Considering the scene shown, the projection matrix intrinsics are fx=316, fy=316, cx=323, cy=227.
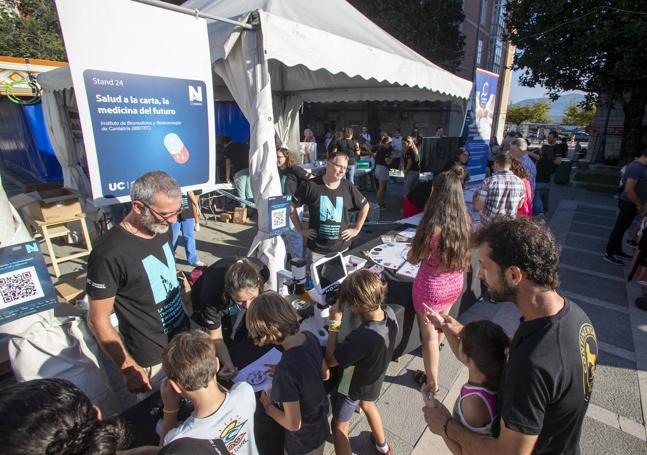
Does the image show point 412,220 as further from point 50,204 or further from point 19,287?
point 50,204

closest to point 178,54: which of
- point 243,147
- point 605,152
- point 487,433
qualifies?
point 487,433

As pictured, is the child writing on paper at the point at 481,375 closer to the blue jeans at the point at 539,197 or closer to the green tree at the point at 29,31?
the blue jeans at the point at 539,197

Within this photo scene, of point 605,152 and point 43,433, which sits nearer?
point 43,433

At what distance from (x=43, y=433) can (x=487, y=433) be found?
1.49m

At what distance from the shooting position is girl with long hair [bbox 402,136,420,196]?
293 inches

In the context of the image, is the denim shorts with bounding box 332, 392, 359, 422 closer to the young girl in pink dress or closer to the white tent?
the young girl in pink dress

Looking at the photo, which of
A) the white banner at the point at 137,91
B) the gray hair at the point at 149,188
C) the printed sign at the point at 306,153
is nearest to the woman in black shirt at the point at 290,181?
the white banner at the point at 137,91

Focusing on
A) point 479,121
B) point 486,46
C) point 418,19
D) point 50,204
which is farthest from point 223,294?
point 486,46

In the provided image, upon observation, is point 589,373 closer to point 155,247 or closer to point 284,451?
point 284,451

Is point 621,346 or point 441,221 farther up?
point 441,221

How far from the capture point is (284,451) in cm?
168

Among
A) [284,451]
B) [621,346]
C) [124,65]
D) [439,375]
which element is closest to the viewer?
[284,451]

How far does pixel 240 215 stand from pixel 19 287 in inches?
210

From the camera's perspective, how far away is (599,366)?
301 centimetres
